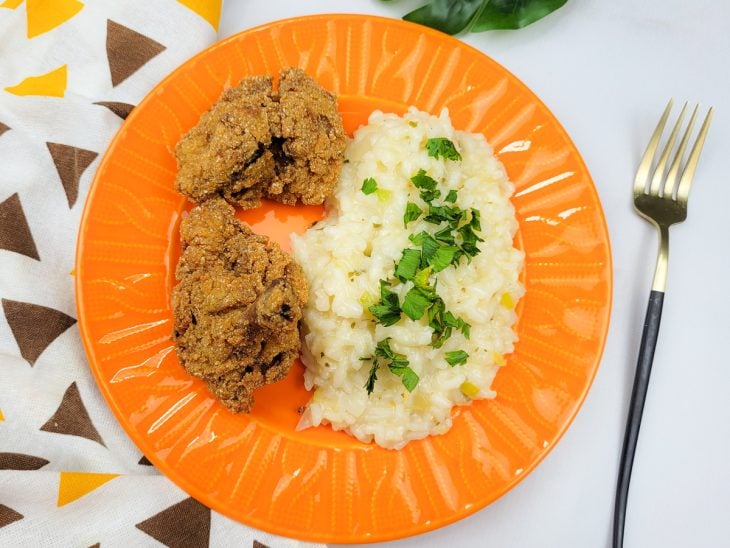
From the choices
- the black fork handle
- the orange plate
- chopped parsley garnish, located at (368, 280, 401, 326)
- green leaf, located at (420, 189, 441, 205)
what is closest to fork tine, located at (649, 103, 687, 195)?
the orange plate

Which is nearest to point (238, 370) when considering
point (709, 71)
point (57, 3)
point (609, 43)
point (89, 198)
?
point (89, 198)

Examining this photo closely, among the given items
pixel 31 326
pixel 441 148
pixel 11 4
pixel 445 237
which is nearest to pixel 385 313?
pixel 445 237

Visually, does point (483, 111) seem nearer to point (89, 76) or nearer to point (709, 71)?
point (709, 71)

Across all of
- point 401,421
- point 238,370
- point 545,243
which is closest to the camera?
point 238,370

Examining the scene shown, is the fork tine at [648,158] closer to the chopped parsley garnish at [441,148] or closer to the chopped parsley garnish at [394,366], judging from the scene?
the chopped parsley garnish at [441,148]

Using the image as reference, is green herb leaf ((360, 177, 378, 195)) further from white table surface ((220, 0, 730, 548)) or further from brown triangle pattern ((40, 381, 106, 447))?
brown triangle pattern ((40, 381, 106, 447))

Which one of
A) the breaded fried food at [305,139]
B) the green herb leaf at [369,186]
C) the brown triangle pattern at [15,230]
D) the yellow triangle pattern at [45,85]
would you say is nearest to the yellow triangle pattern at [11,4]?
the yellow triangle pattern at [45,85]
